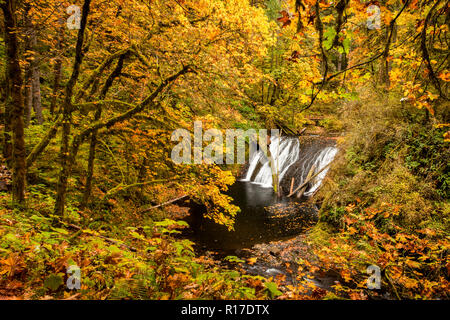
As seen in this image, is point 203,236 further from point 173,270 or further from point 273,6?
point 273,6

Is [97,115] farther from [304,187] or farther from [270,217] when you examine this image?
[304,187]

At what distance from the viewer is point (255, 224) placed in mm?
10281

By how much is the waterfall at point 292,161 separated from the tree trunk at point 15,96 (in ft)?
43.0

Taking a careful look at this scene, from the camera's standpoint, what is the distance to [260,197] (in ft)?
45.2

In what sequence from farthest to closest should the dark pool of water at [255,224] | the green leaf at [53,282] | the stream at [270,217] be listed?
the dark pool of water at [255,224] < the stream at [270,217] < the green leaf at [53,282]

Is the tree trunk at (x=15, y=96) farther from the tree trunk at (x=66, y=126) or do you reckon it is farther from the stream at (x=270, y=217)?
the stream at (x=270, y=217)

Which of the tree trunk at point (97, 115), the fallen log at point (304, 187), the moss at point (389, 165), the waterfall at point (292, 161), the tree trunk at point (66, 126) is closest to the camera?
the tree trunk at point (66, 126)

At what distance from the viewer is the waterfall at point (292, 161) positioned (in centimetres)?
1486

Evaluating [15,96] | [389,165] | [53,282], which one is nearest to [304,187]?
[389,165]

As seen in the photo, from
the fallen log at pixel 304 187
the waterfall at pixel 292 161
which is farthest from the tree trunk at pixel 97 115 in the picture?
the waterfall at pixel 292 161

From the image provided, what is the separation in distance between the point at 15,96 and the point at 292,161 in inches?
618

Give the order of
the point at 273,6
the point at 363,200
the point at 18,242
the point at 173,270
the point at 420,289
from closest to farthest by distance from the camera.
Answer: the point at 173,270 < the point at 18,242 < the point at 420,289 < the point at 363,200 < the point at 273,6
